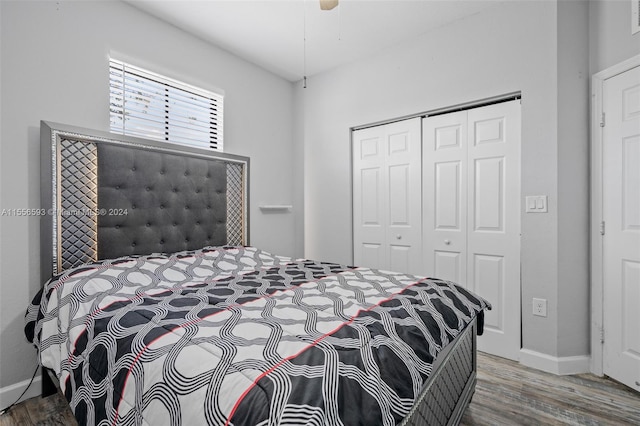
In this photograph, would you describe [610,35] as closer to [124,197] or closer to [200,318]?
[200,318]

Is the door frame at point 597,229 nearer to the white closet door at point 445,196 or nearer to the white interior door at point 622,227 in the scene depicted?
the white interior door at point 622,227

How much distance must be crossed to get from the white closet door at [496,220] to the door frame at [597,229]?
44 centimetres

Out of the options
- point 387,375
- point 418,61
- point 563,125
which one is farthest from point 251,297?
point 418,61

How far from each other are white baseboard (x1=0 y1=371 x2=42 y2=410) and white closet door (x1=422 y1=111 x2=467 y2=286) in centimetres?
284

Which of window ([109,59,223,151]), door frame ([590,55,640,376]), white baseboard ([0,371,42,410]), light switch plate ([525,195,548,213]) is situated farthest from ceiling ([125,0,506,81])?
white baseboard ([0,371,42,410])

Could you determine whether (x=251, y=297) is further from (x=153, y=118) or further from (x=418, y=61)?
(x=418, y=61)

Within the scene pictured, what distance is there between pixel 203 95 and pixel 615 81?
3.03 meters

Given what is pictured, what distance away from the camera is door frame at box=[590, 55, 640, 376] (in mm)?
2148

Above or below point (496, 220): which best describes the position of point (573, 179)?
above

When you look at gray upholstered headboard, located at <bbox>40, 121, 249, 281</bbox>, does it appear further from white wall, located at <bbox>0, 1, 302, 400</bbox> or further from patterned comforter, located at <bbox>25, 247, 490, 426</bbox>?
patterned comforter, located at <bbox>25, 247, 490, 426</bbox>

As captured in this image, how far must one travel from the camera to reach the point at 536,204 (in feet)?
7.47

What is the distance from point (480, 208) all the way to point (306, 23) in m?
2.04

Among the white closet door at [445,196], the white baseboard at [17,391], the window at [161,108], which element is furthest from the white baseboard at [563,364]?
the white baseboard at [17,391]

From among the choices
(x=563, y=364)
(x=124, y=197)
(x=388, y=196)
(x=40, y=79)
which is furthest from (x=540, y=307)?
(x=40, y=79)
